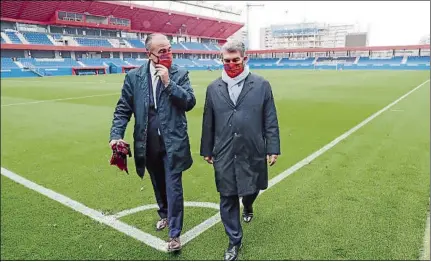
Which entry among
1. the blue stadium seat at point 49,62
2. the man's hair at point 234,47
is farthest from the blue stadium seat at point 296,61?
the man's hair at point 234,47

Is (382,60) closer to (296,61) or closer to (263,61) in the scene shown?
(296,61)

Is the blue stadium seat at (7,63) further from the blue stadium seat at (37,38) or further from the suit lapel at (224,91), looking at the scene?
the suit lapel at (224,91)

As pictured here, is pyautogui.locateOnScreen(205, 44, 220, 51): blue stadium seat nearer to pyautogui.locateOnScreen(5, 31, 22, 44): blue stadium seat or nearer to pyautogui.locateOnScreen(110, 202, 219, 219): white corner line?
pyautogui.locateOnScreen(5, 31, 22, 44): blue stadium seat

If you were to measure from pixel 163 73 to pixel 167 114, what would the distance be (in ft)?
1.50

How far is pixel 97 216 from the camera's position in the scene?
4199 mm

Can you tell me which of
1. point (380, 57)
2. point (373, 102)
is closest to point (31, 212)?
point (373, 102)

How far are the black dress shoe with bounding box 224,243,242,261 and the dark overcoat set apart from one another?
20.1 inches

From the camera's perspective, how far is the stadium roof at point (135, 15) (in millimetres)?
47906

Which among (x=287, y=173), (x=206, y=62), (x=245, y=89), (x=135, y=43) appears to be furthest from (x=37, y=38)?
(x=245, y=89)

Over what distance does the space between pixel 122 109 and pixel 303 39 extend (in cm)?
15793

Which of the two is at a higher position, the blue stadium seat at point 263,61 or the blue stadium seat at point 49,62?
the blue stadium seat at point 49,62

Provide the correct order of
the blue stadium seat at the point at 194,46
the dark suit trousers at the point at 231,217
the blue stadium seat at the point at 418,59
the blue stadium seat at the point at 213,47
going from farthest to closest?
the blue stadium seat at the point at 213,47, the blue stadium seat at the point at 194,46, the blue stadium seat at the point at 418,59, the dark suit trousers at the point at 231,217

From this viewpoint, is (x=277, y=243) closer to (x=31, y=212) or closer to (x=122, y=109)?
(x=122, y=109)

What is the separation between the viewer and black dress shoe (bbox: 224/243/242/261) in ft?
10.6
